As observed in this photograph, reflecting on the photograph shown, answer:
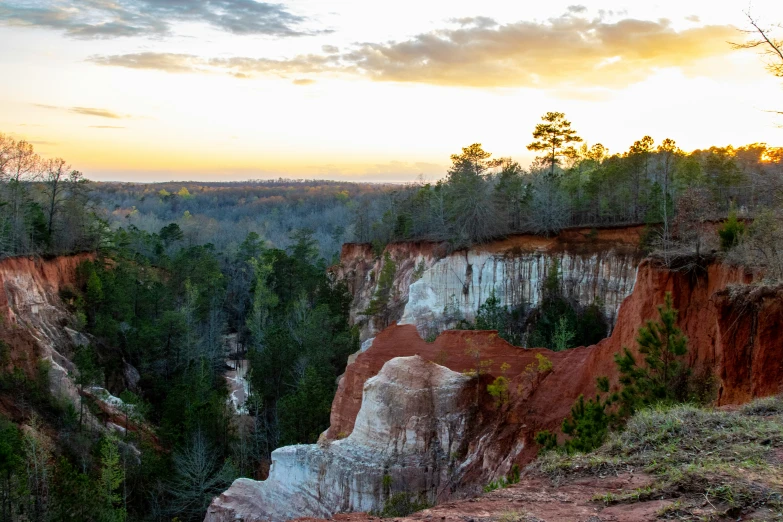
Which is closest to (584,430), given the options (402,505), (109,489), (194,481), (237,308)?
(402,505)

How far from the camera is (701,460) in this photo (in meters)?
7.42

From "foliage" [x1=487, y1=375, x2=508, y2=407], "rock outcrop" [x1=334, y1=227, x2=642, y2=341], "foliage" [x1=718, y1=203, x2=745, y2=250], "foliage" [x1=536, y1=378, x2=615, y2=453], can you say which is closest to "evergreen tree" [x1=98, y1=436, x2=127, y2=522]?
"foliage" [x1=487, y1=375, x2=508, y2=407]

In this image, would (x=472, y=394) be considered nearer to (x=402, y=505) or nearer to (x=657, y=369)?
(x=402, y=505)

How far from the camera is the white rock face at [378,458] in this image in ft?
62.7

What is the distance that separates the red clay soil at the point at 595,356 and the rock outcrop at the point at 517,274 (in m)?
14.2

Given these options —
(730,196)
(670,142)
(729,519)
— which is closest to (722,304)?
(729,519)

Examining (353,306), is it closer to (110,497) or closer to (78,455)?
(78,455)

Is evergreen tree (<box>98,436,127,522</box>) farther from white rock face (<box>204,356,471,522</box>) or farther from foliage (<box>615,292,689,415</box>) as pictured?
foliage (<box>615,292,689,415</box>)

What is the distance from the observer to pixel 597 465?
8.07 m

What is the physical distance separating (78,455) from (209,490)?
19.2ft

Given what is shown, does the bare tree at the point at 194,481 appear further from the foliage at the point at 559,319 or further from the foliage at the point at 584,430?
the foliage at the point at 559,319

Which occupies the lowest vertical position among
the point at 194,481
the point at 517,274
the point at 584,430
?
the point at 194,481

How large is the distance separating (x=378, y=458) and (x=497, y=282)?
68.6 ft

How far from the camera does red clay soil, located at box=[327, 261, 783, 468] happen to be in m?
12.6
